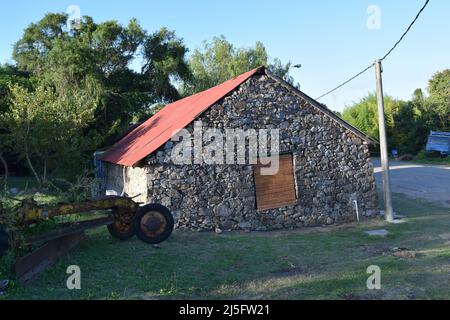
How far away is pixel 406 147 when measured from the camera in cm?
4128

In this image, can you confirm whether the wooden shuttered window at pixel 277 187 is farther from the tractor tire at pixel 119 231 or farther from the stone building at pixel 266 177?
the tractor tire at pixel 119 231

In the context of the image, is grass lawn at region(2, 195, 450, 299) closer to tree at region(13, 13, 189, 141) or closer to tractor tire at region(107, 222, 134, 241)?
tractor tire at region(107, 222, 134, 241)

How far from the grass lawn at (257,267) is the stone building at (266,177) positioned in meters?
0.84

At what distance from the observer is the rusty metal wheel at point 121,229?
10383 millimetres

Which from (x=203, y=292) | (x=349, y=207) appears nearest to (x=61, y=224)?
(x=203, y=292)

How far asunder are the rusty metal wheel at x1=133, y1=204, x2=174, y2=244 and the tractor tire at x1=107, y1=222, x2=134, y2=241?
379 mm

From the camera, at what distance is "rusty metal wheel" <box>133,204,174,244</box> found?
33.0 feet

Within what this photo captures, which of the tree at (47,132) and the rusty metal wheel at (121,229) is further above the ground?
the tree at (47,132)

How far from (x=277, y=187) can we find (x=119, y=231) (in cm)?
478

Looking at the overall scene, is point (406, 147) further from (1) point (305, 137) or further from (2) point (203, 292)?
(2) point (203, 292)

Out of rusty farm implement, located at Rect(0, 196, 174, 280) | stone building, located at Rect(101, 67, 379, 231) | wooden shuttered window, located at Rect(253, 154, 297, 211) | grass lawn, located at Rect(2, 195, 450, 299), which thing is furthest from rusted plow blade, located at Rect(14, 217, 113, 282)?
wooden shuttered window, located at Rect(253, 154, 297, 211)

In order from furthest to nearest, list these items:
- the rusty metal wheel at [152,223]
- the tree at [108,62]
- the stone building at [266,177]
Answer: the tree at [108,62] < the stone building at [266,177] < the rusty metal wheel at [152,223]

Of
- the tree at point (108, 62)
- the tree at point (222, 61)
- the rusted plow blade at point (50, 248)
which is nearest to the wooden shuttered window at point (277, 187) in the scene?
the rusted plow blade at point (50, 248)
